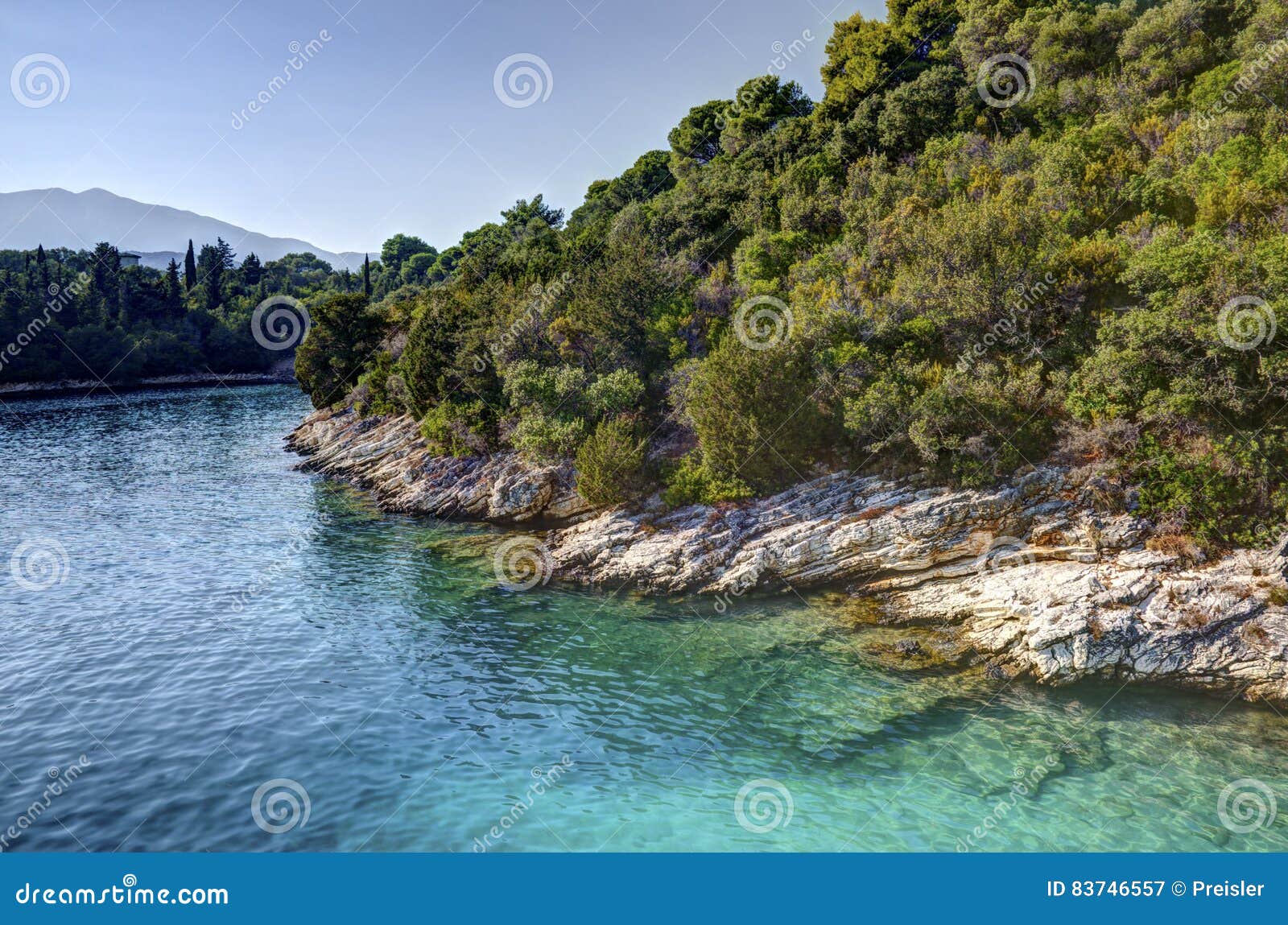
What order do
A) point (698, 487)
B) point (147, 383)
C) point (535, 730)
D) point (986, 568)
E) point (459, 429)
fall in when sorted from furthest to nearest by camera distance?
point (147, 383) < point (459, 429) < point (698, 487) < point (986, 568) < point (535, 730)

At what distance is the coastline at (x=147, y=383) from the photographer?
8969cm

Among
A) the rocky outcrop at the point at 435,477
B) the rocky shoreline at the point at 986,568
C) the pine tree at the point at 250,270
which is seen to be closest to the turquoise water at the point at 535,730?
the rocky shoreline at the point at 986,568

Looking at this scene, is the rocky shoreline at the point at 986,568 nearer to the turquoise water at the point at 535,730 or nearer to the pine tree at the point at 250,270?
the turquoise water at the point at 535,730

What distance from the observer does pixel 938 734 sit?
16.3 m

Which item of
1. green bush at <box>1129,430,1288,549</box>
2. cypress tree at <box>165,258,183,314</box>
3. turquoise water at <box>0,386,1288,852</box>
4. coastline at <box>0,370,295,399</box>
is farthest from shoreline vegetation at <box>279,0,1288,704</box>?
cypress tree at <box>165,258,183,314</box>

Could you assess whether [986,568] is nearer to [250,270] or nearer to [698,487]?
[698,487]

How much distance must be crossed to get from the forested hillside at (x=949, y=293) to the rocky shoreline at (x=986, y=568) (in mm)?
1140

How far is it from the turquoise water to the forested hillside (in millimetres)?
7175

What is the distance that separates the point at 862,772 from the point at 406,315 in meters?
59.0

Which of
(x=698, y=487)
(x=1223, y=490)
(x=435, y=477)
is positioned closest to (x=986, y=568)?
(x=1223, y=490)

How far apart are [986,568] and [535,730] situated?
1485cm

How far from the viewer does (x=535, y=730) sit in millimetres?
17000

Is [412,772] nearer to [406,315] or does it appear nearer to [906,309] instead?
[906,309]

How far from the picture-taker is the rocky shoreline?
1823 cm
